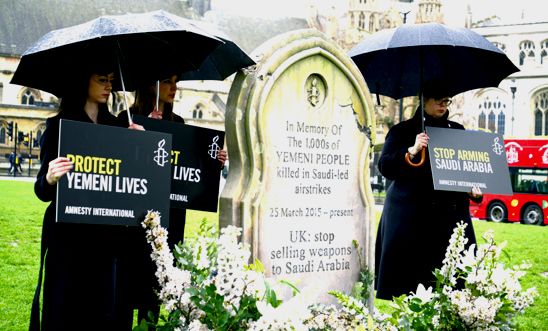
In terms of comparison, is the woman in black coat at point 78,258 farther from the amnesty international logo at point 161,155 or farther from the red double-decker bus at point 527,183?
the red double-decker bus at point 527,183

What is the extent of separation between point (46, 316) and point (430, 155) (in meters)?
2.84

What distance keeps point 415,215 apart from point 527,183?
2161cm

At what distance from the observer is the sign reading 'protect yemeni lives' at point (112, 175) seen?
3.99 meters

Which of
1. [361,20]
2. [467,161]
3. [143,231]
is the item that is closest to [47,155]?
[143,231]

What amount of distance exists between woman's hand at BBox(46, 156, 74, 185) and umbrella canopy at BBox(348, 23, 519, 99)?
2743 millimetres

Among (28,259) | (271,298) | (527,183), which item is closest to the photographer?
(271,298)

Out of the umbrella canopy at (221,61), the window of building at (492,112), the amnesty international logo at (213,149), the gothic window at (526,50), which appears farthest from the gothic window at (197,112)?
the amnesty international logo at (213,149)

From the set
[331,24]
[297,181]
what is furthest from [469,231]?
[331,24]

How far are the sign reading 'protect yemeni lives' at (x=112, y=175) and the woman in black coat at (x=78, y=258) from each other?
0.51 ft

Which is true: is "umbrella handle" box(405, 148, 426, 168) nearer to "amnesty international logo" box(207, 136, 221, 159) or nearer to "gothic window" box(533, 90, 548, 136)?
"amnesty international logo" box(207, 136, 221, 159)

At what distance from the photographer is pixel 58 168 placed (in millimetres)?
3918

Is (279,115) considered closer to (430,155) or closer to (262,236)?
(262,236)

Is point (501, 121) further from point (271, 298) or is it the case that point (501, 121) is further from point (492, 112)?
point (271, 298)

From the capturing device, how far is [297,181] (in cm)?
505
